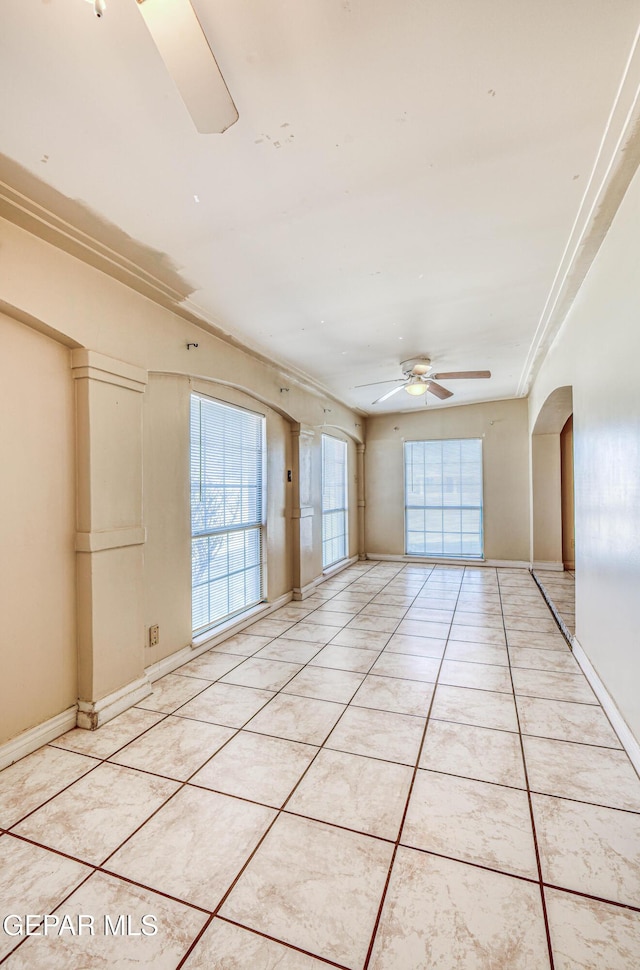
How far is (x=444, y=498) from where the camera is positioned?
728 centimetres

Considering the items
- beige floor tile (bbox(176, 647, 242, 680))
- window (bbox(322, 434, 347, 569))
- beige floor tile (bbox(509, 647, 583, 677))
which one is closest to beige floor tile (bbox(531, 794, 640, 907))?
beige floor tile (bbox(509, 647, 583, 677))

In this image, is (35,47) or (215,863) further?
(215,863)

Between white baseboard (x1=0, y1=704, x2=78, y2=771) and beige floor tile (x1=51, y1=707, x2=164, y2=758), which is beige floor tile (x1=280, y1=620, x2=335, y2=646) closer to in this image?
beige floor tile (x1=51, y1=707, x2=164, y2=758)

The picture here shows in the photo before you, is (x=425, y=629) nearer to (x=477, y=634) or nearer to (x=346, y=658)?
(x=477, y=634)

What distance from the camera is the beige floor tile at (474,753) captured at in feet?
6.57

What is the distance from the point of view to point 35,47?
4.25 feet

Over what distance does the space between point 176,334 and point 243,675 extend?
97.6 inches

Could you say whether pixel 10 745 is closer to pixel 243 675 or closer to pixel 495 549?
pixel 243 675

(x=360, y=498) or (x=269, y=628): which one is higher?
(x=360, y=498)

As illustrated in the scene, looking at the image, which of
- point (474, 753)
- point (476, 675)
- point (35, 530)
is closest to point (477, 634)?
point (476, 675)

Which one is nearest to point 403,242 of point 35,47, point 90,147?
point 90,147

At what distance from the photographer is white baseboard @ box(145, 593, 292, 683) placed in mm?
3033

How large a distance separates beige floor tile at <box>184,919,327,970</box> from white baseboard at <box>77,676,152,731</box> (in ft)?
4.76

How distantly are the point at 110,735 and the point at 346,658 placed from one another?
1.68 metres
